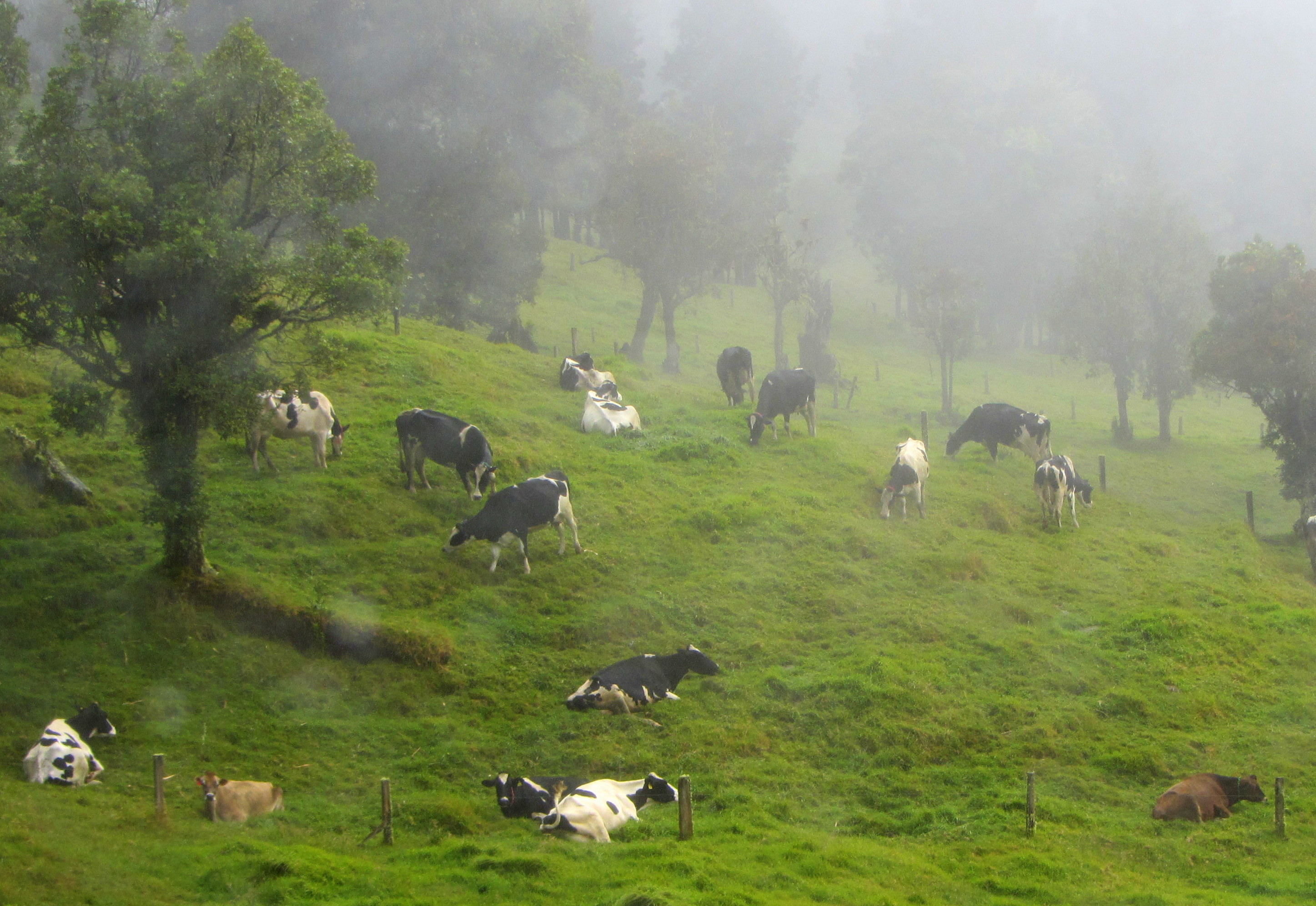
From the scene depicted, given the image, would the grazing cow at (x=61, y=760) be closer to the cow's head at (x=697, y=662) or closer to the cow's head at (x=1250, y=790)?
the cow's head at (x=697, y=662)

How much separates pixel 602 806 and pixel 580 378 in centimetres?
1949

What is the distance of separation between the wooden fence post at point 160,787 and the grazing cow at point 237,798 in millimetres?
438

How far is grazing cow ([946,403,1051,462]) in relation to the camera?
30219 mm

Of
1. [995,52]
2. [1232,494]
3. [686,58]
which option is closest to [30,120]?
[1232,494]

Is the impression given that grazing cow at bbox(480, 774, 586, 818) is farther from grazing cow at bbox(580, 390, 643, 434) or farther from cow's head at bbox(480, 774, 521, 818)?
grazing cow at bbox(580, 390, 643, 434)

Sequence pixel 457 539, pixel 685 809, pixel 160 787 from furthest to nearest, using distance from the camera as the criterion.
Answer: pixel 457 539
pixel 685 809
pixel 160 787

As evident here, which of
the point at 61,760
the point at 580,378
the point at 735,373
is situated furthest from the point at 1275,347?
the point at 61,760

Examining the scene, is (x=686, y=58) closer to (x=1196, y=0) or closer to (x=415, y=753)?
(x=1196, y=0)

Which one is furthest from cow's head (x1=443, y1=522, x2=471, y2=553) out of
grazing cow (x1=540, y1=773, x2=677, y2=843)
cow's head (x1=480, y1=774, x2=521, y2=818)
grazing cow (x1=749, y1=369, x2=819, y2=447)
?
grazing cow (x1=749, y1=369, x2=819, y2=447)

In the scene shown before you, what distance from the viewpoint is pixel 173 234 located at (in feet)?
47.5

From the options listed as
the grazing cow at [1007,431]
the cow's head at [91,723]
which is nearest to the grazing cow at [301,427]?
the cow's head at [91,723]

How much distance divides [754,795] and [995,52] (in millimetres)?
99906

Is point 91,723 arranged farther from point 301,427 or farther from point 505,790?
point 301,427

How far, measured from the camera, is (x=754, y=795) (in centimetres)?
1292
